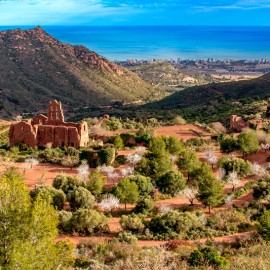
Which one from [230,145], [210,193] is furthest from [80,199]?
[230,145]

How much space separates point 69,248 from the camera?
12.7 meters

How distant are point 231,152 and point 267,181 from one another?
343 inches

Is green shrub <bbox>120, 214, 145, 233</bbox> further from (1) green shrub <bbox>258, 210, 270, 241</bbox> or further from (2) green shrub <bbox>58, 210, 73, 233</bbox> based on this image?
(1) green shrub <bbox>258, 210, 270, 241</bbox>

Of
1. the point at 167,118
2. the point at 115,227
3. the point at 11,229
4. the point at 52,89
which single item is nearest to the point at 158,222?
the point at 115,227

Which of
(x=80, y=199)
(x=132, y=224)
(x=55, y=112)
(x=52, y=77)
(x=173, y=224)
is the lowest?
(x=132, y=224)

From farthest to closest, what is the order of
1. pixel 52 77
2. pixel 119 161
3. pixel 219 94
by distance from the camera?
pixel 52 77 < pixel 219 94 < pixel 119 161

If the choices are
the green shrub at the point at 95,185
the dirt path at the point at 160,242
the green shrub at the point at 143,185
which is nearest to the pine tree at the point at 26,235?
the dirt path at the point at 160,242

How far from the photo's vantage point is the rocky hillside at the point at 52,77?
9056cm

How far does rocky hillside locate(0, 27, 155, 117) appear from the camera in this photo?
9056 centimetres

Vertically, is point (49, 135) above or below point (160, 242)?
above

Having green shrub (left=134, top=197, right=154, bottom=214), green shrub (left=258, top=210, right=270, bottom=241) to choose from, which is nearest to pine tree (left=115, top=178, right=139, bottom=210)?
green shrub (left=134, top=197, right=154, bottom=214)

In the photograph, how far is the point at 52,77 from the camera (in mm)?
101250

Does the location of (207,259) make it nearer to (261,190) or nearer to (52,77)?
(261,190)

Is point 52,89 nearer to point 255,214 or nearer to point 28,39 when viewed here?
point 28,39
